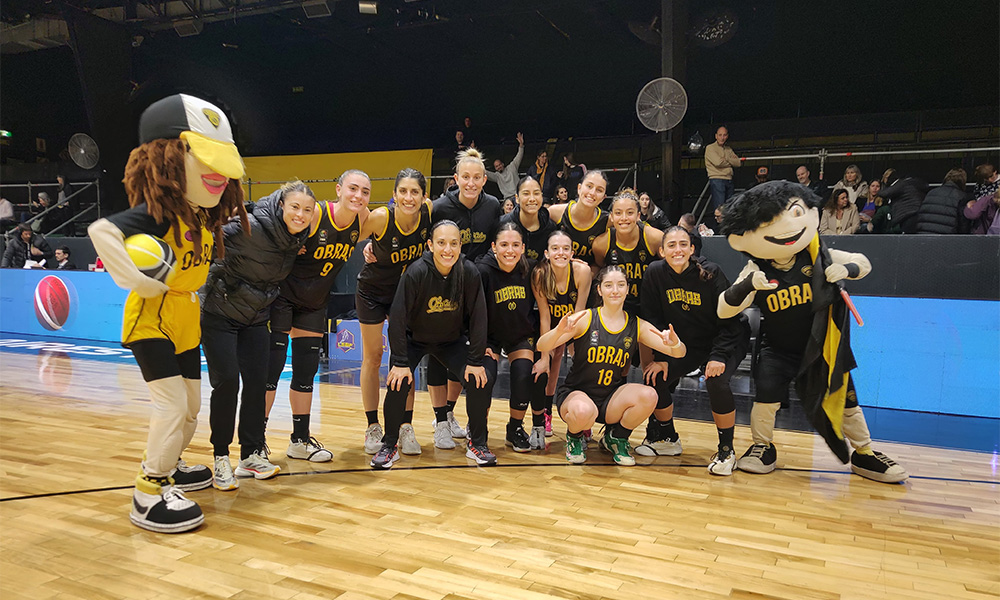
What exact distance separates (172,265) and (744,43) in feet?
28.6

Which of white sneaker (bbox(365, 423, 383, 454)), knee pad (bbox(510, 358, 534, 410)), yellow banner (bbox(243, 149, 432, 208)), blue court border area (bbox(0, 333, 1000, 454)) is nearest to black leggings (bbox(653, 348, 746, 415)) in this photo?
knee pad (bbox(510, 358, 534, 410))

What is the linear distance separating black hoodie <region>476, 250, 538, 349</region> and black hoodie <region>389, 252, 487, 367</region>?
7.0 inches

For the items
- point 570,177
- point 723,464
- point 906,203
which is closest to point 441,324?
point 723,464

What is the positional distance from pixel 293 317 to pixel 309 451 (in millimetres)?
697

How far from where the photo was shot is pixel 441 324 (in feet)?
10.7

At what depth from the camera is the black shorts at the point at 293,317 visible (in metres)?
3.17

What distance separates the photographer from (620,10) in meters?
8.66

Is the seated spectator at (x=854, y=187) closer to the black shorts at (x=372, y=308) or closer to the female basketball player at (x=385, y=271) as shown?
the female basketball player at (x=385, y=271)

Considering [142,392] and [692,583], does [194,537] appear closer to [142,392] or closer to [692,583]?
[692,583]

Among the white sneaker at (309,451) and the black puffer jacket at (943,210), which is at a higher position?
the black puffer jacket at (943,210)

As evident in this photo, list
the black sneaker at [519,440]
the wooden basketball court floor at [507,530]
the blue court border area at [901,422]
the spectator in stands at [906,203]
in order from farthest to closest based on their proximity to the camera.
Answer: the spectator in stands at [906,203], the blue court border area at [901,422], the black sneaker at [519,440], the wooden basketball court floor at [507,530]

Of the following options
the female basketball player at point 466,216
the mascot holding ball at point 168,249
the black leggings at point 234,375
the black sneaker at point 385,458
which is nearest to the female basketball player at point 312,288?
the black leggings at point 234,375

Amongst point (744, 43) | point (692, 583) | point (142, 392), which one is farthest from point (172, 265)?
point (744, 43)

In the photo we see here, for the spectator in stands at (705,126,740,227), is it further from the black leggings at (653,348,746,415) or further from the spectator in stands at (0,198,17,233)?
the spectator in stands at (0,198,17,233)
